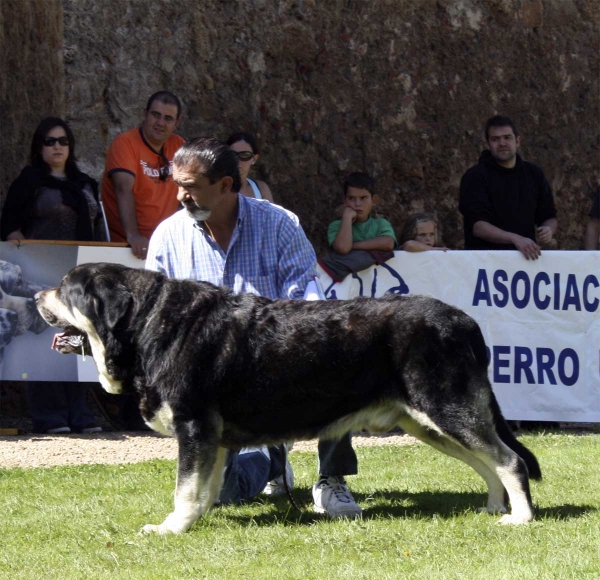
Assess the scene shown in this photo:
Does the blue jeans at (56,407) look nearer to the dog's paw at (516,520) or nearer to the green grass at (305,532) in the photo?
the green grass at (305,532)

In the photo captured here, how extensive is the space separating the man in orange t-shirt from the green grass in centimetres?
263

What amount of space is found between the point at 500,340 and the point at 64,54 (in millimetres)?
5811

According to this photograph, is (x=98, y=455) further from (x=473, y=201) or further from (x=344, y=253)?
(x=473, y=201)

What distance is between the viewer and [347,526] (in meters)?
5.48

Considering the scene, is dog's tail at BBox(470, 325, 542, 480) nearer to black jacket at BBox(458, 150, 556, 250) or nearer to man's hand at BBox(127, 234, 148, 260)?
man's hand at BBox(127, 234, 148, 260)

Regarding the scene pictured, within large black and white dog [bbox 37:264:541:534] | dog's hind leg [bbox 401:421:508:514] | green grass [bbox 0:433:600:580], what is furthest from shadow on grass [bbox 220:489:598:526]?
large black and white dog [bbox 37:264:541:534]

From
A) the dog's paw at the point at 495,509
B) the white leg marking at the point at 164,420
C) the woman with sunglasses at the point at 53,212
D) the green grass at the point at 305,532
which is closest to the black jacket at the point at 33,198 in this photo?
the woman with sunglasses at the point at 53,212

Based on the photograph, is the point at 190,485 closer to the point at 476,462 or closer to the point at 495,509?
the point at 476,462

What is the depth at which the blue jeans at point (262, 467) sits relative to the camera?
19.7 ft

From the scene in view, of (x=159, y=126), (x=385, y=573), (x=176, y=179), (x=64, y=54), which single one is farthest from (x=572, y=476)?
(x=64, y=54)

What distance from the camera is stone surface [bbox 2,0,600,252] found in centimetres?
1146

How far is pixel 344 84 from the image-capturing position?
1221 centimetres

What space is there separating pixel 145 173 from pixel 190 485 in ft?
14.4

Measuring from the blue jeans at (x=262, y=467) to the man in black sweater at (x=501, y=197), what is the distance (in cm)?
387
